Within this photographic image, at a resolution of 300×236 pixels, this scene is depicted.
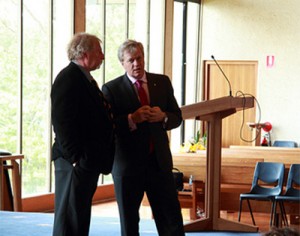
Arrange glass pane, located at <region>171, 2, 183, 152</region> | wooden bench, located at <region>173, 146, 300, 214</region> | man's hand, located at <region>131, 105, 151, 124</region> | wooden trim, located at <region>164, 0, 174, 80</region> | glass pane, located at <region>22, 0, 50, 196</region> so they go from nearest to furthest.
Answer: man's hand, located at <region>131, 105, 151, 124</region>, wooden bench, located at <region>173, 146, 300, 214</region>, glass pane, located at <region>22, 0, 50, 196</region>, wooden trim, located at <region>164, 0, 174, 80</region>, glass pane, located at <region>171, 2, 183, 152</region>

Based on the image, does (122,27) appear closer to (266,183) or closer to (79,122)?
(266,183)

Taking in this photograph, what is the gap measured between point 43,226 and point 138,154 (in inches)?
75.1

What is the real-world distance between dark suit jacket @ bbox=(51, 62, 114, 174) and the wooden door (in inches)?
405

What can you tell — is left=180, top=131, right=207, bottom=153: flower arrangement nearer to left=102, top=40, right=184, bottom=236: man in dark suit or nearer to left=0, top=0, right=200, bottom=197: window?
left=0, top=0, right=200, bottom=197: window

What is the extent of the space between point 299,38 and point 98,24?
435 centimetres

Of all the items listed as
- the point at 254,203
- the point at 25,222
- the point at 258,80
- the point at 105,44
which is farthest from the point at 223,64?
the point at 25,222

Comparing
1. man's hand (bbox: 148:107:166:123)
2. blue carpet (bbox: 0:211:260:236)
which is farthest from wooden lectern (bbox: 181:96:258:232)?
man's hand (bbox: 148:107:166:123)

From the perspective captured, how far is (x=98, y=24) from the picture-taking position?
11172 millimetres

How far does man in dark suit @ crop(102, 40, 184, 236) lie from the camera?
4000mm

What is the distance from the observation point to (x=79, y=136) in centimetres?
367

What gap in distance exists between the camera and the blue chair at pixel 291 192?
725 cm

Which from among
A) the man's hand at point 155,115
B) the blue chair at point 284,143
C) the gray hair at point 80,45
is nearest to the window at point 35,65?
the blue chair at point 284,143

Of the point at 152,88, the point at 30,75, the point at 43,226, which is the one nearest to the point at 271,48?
the point at 30,75

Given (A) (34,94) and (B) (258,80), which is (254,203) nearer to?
(A) (34,94)
